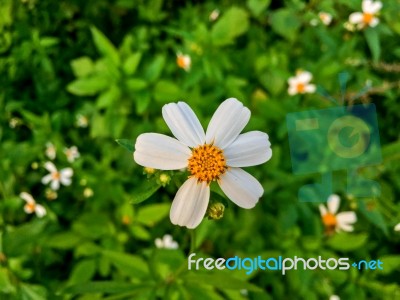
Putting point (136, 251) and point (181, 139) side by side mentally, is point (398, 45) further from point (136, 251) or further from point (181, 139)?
point (181, 139)

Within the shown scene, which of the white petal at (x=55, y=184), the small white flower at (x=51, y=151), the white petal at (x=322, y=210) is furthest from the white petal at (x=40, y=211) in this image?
the white petal at (x=322, y=210)

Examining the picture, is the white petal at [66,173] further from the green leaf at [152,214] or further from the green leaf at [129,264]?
the green leaf at [129,264]

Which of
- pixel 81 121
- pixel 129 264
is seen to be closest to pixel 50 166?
pixel 81 121

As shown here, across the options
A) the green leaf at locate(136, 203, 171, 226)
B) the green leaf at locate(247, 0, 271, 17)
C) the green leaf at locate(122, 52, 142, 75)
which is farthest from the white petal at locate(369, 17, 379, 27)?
the green leaf at locate(136, 203, 171, 226)

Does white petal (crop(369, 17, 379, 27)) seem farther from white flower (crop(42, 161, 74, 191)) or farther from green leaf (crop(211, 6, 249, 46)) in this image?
white flower (crop(42, 161, 74, 191))

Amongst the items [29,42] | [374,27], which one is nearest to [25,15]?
[29,42]

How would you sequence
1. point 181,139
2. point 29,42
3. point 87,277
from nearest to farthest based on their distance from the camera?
point 181,139
point 87,277
point 29,42
